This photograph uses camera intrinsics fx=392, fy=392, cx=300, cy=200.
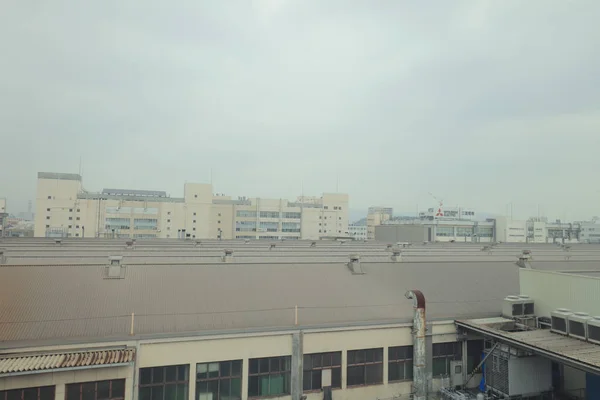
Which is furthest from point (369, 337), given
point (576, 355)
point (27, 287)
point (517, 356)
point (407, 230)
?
point (407, 230)

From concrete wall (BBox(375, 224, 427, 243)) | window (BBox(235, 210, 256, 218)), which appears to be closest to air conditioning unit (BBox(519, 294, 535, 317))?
concrete wall (BBox(375, 224, 427, 243))

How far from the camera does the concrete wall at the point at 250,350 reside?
1629cm

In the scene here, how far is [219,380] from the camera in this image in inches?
726

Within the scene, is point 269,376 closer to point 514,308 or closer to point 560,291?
point 514,308

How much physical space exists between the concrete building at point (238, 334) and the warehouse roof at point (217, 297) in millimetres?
89

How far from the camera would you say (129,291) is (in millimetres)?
20844

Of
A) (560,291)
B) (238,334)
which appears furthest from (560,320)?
(238,334)

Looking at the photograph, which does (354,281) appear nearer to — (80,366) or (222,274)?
(222,274)

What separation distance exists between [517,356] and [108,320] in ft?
65.2

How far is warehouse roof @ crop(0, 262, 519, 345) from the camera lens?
18266 millimetres

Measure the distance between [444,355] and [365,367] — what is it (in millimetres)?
5007

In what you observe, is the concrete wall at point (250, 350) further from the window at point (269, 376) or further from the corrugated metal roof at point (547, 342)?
the corrugated metal roof at point (547, 342)

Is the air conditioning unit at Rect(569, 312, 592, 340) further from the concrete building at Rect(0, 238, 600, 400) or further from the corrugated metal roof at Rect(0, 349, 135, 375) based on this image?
the corrugated metal roof at Rect(0, 349, 135, 375)

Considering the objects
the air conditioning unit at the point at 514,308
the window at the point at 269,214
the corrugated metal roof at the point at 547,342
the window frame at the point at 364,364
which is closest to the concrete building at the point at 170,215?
the window at the point at 269,214
